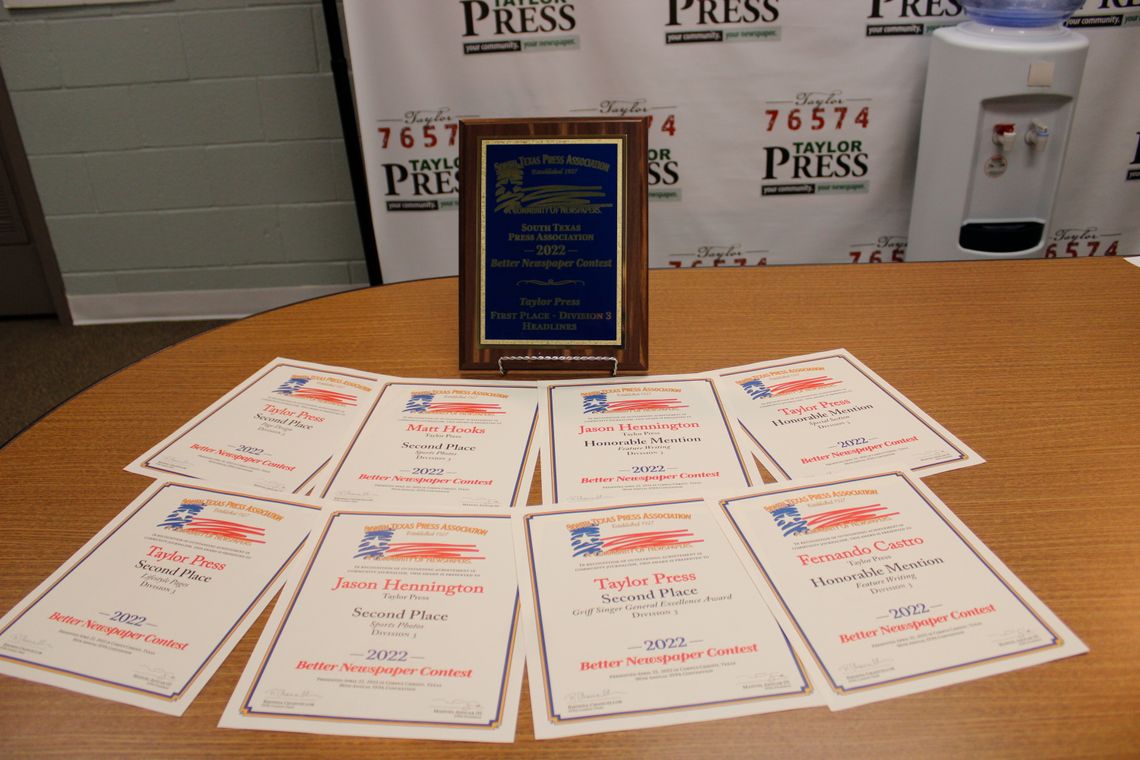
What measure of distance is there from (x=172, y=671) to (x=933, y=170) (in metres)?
2.32

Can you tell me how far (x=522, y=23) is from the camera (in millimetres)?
2482

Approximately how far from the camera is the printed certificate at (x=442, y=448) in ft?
2.69

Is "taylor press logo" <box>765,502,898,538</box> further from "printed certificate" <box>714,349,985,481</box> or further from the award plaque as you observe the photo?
the award plaque

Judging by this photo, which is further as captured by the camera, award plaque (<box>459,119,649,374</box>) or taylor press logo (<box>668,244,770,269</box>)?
taylor press logo (<box>668,244,770,269</box>)

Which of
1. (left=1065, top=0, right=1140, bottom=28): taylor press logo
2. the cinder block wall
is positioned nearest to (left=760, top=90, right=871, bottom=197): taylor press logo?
(left=1065, top=0, right=1140, bottom=28): taylor press logo

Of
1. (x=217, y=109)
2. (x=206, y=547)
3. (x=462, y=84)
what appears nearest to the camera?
(x=206, y=547)

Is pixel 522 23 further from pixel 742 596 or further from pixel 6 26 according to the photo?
pixel 742 596

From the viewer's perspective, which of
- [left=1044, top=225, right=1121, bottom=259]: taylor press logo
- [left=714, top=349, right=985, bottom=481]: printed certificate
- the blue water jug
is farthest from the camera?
[left=1044, top=225, right=1121, bottom=259]: taylor press logo

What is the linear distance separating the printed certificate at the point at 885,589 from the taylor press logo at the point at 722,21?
78.7 inches

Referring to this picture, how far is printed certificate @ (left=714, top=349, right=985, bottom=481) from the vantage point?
84 cm

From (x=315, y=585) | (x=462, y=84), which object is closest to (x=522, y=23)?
(x=462, y=84)

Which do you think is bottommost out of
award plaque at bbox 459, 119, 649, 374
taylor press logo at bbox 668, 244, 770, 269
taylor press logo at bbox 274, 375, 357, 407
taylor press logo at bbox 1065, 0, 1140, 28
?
taylor press logo at bbox 668, 244, 770, 269

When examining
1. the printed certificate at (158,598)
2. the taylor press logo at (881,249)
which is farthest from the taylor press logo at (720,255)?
the printed certificate at (158,598)

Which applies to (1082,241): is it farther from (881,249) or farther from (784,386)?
(784,386)
